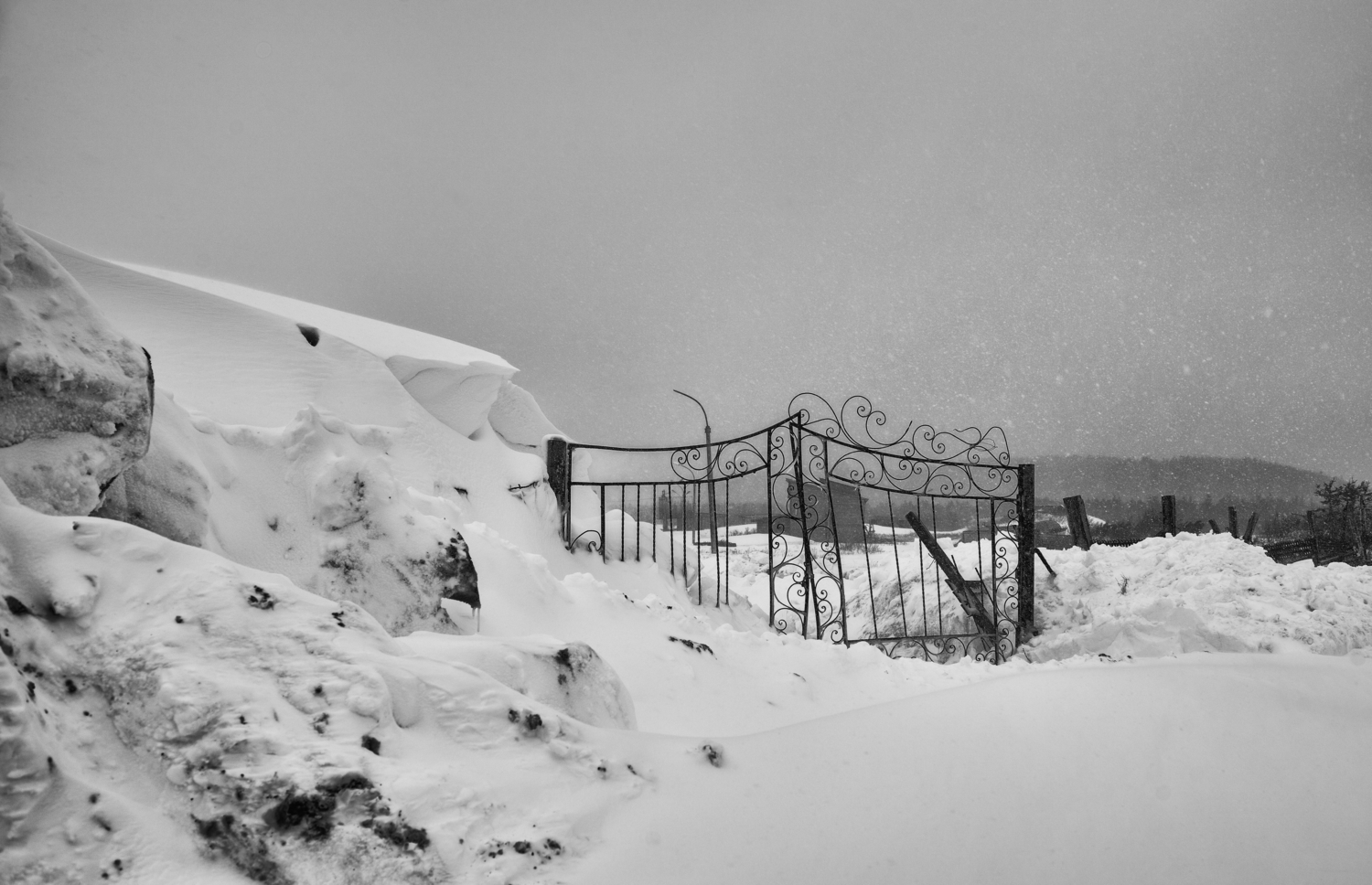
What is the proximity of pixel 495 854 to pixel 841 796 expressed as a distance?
0.78 meters

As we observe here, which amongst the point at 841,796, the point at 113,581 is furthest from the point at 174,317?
the point at 841,796

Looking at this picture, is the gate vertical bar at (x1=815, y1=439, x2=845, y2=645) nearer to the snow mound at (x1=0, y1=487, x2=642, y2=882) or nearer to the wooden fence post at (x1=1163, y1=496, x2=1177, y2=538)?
the snow mound at (x1=0, y1=487, x2=642, y2=882)

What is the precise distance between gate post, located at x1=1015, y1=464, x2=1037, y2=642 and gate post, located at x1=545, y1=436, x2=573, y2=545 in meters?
3.81

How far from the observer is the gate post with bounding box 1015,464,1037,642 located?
572 centimetres

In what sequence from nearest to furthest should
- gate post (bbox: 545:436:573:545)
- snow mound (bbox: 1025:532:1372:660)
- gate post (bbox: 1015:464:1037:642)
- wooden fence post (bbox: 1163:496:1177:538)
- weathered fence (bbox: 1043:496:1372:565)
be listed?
snow mound (bbox: 1025:532:1372:660)
gate post (bbox: 545:436:573:545)
gate post (bbox: 1015:464:1037:642)
weathered fence (bbox: 1043:496:1372:565)
wooden fence post (bbox: 1163:496:1177:538)

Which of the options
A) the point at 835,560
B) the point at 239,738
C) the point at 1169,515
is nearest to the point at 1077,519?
Answer: the point at 1169,515

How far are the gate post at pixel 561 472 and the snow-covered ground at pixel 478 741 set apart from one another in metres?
2.21

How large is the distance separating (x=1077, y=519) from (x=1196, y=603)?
2.43 metres

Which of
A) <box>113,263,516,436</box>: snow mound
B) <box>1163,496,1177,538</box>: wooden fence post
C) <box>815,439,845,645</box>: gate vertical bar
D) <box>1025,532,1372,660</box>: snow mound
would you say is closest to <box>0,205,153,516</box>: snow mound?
<box>113,263,516,436</box>: snow mound

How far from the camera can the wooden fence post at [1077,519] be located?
7.60m

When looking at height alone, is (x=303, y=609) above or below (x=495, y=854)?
above

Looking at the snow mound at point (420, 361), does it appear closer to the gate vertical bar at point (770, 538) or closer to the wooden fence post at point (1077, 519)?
the gate vertical bar at point (770, 538)

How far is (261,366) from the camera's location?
4.54 meters

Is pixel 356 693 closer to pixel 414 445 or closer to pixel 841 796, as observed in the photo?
pixel 841 796
